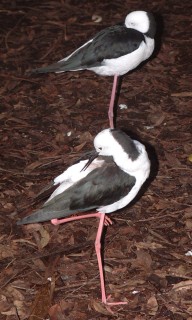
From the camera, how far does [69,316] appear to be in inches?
152

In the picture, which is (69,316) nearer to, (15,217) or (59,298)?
(59,298)

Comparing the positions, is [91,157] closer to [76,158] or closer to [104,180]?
[104,180]

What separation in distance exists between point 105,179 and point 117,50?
1.89m

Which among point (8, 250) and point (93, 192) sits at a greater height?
point (93, 192)

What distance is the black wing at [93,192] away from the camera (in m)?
3.86

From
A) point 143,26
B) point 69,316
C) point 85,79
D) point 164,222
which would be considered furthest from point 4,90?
point 69,316

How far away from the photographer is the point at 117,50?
17.5 ft

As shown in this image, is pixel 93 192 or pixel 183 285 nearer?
pixel 93 192

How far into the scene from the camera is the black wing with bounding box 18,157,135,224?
3.86 metres

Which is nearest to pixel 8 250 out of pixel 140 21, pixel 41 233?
pixel 41 233

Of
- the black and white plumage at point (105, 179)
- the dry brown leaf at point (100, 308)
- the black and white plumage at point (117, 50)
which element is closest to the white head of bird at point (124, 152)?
the black and white plumage at point (105, 179)

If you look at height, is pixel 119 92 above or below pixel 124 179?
below

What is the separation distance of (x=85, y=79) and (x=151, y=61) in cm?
90

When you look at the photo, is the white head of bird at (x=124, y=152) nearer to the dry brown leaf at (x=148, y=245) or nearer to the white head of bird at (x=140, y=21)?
the dry brown leaf at (x=148, y=245)
